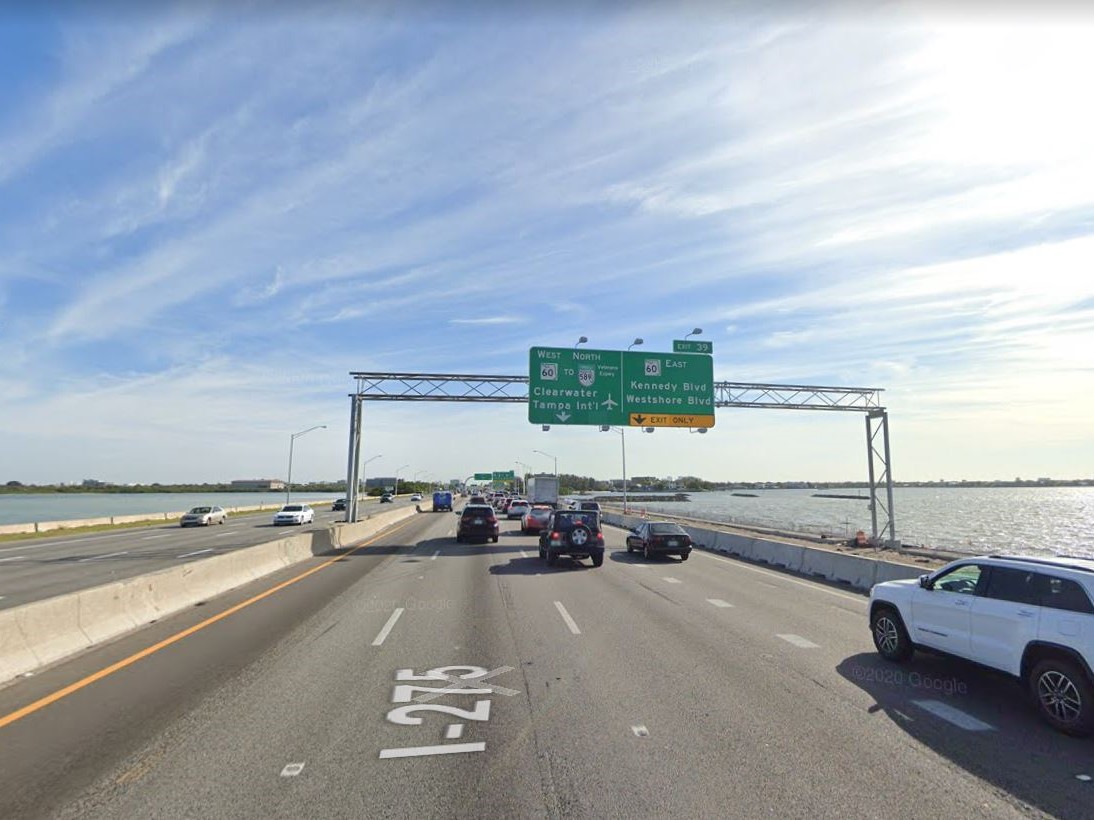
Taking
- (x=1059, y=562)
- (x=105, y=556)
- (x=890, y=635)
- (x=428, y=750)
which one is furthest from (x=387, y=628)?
(x=105, y=556)

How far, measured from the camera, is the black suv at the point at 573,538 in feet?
68.2

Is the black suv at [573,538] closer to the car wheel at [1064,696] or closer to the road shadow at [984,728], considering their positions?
the road shadow at [984,728]

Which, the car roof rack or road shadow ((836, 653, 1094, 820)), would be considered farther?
the car roof rack

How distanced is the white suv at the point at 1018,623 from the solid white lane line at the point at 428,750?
558 cm

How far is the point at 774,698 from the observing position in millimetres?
7129

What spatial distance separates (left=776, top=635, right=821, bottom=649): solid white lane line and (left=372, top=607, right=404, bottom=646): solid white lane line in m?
6.20

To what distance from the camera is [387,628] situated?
1084 cm

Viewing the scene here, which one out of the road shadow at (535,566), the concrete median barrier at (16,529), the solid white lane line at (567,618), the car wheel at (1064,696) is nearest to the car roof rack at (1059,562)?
the car wheel at (1064,696)

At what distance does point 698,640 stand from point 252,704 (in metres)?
6.24

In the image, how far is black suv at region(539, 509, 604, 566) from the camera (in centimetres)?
2078

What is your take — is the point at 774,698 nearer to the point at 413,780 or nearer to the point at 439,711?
the point at 439,711

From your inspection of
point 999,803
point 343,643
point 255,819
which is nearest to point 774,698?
point 999,803

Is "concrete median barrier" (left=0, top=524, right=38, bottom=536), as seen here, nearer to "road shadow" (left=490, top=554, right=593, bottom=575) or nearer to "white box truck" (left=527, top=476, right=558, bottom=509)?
"road shadow" (left=490, top=554, right=593, bottom=575)

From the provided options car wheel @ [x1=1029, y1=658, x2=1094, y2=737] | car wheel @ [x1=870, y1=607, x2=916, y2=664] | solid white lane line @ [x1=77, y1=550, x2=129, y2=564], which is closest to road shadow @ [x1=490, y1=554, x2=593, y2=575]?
car wheel @ [x1=870, y1=607, x2=916, y2=664]
